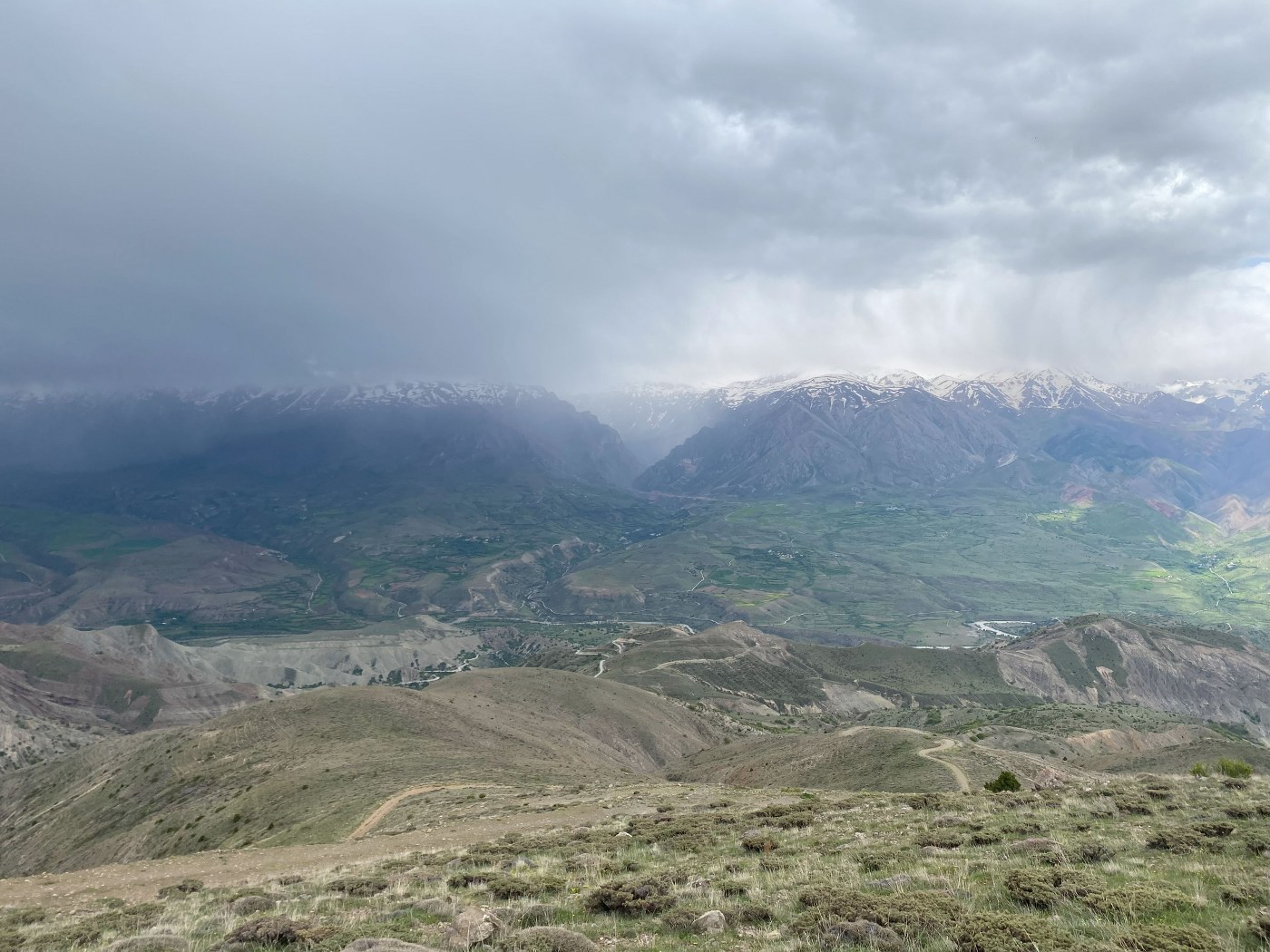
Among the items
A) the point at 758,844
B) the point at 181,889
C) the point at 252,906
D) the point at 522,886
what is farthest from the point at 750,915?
the point at 181,889

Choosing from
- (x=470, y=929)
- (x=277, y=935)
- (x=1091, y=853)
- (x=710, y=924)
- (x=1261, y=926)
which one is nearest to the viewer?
(x=1261, y=926)

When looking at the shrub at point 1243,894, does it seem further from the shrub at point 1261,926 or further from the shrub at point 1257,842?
the shrub at point 1257,842

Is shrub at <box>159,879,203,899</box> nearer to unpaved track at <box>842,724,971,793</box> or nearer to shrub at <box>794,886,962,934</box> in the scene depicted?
shrub at <box>794,886,962,934</box>

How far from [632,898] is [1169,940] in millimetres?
Answer: 10132

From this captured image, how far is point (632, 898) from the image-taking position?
1566 cm

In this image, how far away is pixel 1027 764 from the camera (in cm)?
5903

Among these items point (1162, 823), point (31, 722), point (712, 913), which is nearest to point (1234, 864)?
point (1162, 823)

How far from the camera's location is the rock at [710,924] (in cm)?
A: 1307

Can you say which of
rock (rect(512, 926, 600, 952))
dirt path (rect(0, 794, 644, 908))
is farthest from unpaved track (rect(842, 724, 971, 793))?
rock (rect(512, 926, 600, 952))

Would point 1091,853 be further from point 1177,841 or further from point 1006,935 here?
point 1006,935

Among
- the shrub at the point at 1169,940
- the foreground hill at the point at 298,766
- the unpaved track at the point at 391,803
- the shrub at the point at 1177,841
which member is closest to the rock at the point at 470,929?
the shrub at the point at 1169,940

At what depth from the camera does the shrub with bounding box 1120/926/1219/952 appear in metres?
9.62

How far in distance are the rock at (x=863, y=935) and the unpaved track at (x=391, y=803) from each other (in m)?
34.1

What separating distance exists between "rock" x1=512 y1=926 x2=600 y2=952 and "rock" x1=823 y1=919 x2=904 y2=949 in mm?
4216
